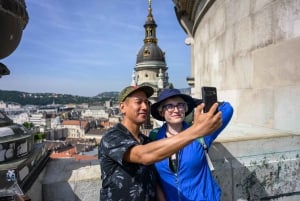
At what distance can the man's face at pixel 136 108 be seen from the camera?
175 cm

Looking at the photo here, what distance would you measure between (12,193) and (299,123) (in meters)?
2.90

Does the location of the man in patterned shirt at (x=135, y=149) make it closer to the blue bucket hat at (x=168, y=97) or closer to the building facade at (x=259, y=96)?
the blue bucket hat at (x=168, y=97)

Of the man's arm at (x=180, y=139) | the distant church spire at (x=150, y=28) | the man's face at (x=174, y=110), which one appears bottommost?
the man's arm at (x=180, y=139)

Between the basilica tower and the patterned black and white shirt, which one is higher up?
the basilica tower

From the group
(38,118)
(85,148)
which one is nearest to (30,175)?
(85,148)

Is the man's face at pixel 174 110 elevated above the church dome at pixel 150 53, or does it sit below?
below

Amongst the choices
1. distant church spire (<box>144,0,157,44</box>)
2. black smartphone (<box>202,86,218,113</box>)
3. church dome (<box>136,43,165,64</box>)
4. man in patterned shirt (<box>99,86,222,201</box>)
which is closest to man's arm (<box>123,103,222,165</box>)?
man in patterned shirt (<box>99,86,222,201</box>)

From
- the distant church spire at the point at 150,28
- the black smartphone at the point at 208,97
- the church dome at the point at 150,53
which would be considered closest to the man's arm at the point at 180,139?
the black smartphone at the point at 208,97

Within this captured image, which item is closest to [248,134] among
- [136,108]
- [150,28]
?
[136,108]

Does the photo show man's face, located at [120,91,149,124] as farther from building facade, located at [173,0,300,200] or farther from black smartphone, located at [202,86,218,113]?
building facade, located at [173,0,300,200]

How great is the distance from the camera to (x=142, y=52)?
64.6 meters

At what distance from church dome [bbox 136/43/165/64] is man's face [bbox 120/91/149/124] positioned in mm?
61651

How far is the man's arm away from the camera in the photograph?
1.39 metres

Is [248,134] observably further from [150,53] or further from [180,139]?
[150,53]
